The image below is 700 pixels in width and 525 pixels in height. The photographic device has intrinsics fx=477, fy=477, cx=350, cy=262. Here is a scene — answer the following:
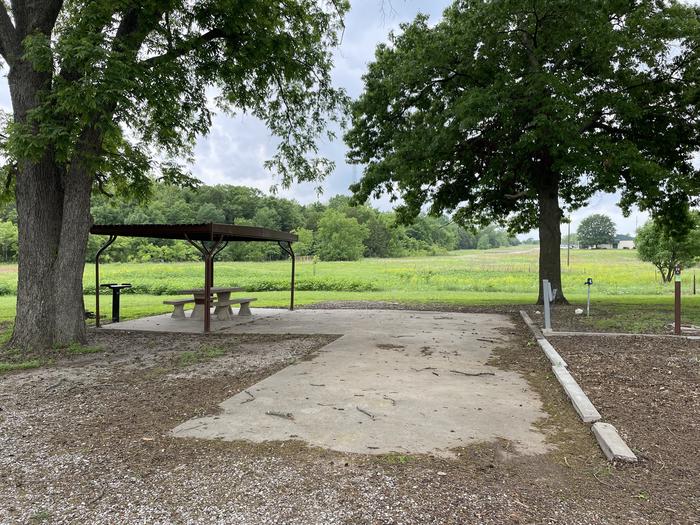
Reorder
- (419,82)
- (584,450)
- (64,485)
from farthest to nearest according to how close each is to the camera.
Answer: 1. (419,82)
2. (584,450)
3. (64,485)

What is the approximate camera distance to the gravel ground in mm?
2504

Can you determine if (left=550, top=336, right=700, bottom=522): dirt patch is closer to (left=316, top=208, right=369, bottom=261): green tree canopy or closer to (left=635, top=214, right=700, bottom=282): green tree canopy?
(left=635, top=214, right=700, bottom=282): green tree canopy

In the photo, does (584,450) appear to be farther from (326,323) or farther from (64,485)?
(326,323)

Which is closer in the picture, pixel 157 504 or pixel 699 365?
pixel 157 504

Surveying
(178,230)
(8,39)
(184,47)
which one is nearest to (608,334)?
(178,230)

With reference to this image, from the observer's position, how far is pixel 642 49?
11156mm

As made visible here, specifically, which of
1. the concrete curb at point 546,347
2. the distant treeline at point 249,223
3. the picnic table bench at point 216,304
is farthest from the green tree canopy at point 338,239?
the concrete curb at point 546,347

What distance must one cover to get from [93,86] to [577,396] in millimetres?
6498

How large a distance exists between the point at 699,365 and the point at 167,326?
928 centimetres

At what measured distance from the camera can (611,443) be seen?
3326 mm

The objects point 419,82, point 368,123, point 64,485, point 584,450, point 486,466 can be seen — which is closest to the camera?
point 64,485

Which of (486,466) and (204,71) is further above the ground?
(204,71)

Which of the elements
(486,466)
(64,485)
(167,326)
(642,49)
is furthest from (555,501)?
(642,49)

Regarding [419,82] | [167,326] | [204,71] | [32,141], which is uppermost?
[419,82]
